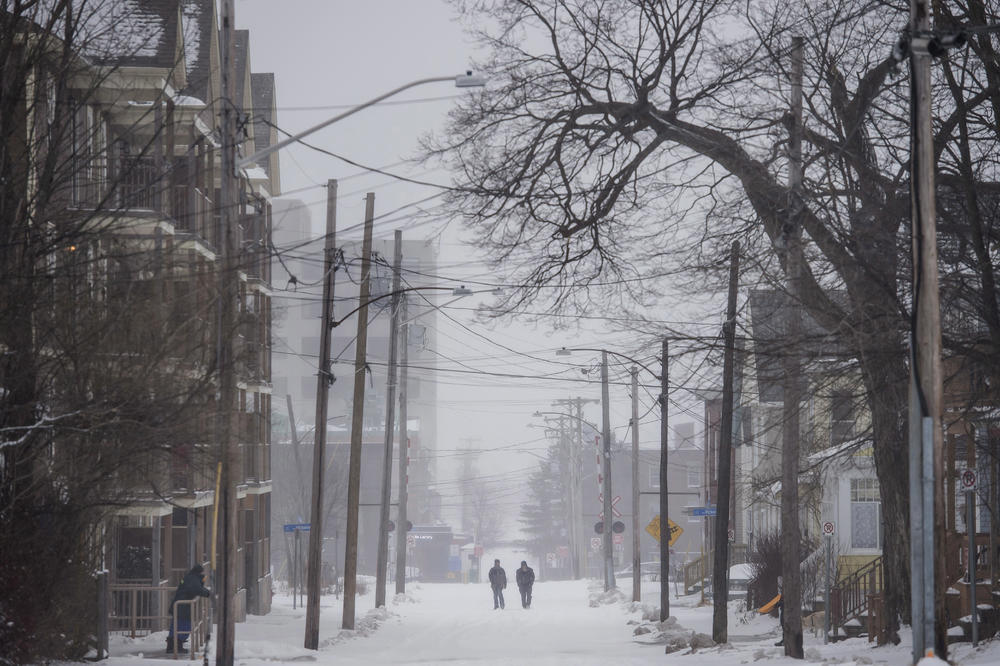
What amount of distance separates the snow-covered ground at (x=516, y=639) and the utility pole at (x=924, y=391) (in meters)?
3.63

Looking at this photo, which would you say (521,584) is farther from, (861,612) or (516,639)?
(861,612)

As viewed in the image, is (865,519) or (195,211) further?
(865,519)

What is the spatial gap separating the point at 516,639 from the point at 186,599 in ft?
26.6

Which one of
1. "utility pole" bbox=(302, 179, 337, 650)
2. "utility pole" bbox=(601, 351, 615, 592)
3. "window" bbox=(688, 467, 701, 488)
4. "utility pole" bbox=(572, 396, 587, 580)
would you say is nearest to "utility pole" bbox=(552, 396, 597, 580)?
"utility pole" bbox=(572, 396, 587, 580)

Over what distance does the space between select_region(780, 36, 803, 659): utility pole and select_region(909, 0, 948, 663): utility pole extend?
310cm

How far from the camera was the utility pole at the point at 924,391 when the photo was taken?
43.4 feet

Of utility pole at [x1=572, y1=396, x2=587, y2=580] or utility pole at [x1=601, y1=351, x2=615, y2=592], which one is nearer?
utility pole at [x1=601, y1=351, x2=615, y2=592]

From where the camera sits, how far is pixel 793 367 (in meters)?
17.8

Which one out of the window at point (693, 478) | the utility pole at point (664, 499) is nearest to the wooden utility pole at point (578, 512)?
the window at point (693, 478)

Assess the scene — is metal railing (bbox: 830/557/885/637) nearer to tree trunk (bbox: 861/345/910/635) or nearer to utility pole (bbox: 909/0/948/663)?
tree trunk (bbox: 861/345/910/635)

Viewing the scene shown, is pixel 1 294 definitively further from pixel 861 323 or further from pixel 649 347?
pixel 861 323

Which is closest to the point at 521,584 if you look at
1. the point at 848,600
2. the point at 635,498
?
the point at 635,498

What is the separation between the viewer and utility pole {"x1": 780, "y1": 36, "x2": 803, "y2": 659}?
59.0 ft

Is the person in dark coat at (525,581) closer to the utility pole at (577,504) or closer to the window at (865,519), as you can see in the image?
the window at (865,519)
